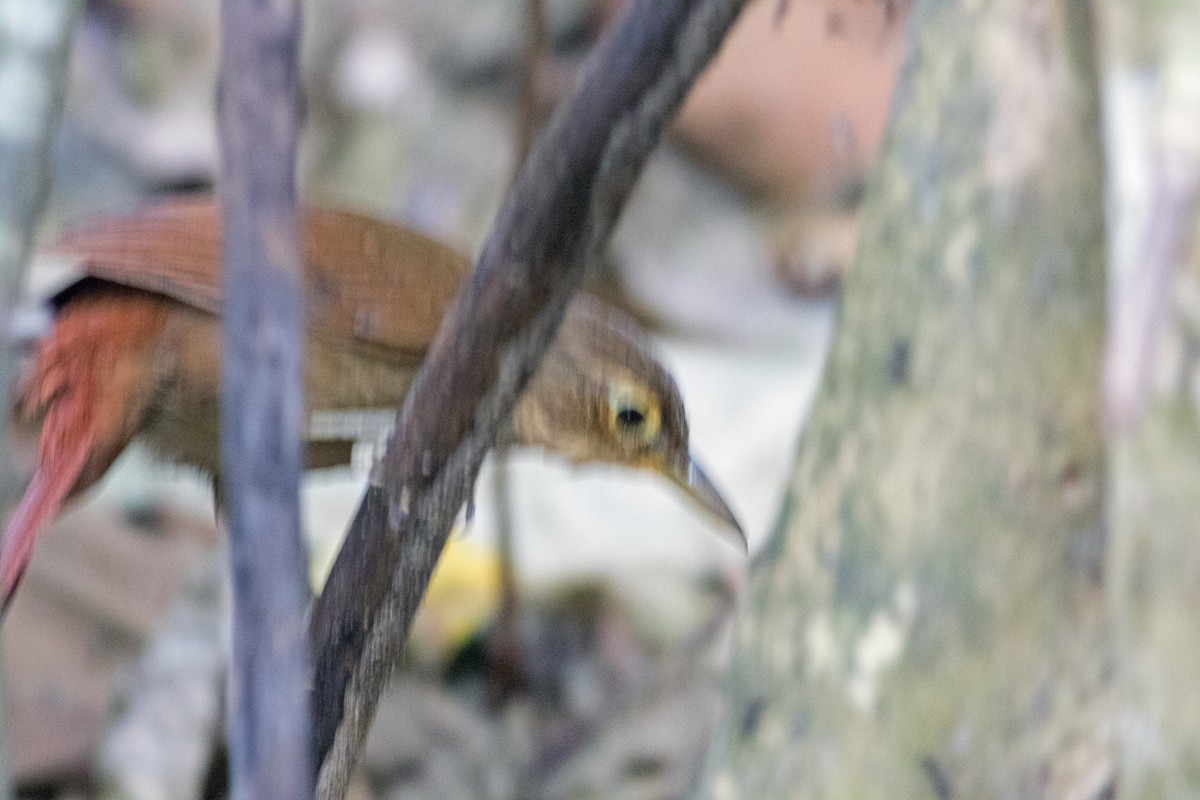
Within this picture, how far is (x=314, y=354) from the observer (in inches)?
87.9

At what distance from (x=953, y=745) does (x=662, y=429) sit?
662 mm

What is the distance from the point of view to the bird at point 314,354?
206cm

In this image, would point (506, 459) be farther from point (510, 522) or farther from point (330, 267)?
point (330, 267)

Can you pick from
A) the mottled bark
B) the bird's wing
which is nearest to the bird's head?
the bird's wing

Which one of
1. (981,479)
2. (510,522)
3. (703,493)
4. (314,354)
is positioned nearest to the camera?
(981,479)

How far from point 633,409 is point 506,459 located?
2.84ft

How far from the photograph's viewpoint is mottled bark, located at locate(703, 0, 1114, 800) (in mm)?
2010

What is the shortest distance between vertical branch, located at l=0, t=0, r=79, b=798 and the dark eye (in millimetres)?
965

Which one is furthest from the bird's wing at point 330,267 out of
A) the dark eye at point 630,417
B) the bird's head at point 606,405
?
the dark eye at point 630,417

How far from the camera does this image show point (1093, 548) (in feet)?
6.68

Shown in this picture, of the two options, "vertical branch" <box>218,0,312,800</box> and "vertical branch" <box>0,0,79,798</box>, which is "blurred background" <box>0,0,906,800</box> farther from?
"vertical branch" <box>218,0,312,800</box>

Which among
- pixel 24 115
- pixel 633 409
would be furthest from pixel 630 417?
pixel 24 115

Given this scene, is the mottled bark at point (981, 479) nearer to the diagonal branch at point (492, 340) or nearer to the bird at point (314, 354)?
the bird at point (314, 354)

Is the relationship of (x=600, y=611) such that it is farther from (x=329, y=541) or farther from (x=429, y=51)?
(x=429, y=51)
